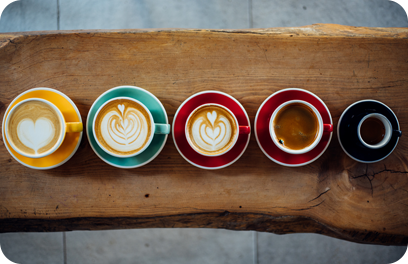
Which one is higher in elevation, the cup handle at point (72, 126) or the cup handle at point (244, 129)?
the cup handle at point (72, 126)

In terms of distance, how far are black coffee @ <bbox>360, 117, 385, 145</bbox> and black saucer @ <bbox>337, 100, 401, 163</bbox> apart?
0.04 meters

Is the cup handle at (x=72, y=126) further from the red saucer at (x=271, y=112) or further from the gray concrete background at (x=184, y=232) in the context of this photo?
the gray concrete background at (x=184, y=232)

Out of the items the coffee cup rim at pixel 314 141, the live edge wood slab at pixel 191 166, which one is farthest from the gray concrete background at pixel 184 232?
the coffee cup rim at pixel 314 141

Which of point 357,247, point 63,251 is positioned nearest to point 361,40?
point 357,247

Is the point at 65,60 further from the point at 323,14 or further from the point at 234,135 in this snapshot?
the point at 323,14

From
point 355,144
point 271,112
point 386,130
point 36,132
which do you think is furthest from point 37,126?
point 386,130

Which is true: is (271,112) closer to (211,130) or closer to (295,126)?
(295,126)

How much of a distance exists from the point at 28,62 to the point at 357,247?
8.14 feet

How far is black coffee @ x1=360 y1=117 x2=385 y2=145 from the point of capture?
96 cm

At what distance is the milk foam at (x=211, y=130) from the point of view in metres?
0.90

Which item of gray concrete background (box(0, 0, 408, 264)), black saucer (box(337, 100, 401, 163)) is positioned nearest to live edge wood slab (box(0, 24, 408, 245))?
black saucer (box(337, 100, 401, 163))

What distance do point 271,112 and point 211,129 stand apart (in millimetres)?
258

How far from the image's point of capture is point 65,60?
996 mm

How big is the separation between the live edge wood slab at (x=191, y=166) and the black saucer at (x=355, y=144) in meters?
0.04
